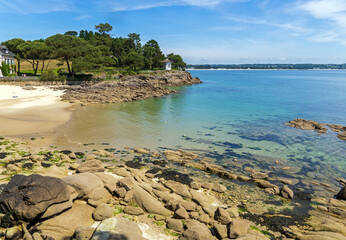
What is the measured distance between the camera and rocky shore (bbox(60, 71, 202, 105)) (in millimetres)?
46306

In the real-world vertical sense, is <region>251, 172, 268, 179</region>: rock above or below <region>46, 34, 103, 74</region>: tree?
below

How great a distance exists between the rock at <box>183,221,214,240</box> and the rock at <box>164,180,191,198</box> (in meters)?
3.08

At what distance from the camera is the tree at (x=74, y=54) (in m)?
61.0

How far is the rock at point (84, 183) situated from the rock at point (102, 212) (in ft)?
3.94

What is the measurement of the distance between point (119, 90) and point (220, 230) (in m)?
52.0

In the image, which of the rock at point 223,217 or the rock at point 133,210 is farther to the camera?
the rock at point 133,210

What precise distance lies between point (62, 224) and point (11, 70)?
230ft

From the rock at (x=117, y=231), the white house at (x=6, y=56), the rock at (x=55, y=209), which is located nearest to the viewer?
the rock at (x=117, y=231)

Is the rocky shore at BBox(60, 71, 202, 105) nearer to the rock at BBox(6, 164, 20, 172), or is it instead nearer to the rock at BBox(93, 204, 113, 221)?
the rock at BBox(6, 164, 20, 172)

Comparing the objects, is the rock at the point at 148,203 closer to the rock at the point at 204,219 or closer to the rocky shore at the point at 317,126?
the rock at the point at 204,219

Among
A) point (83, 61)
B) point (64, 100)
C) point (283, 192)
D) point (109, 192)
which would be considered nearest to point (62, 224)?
point (109, 192)

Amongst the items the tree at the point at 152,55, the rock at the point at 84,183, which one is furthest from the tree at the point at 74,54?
the rock at the point at 84,183

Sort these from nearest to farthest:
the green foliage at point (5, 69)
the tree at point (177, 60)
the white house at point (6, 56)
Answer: the green foliage at point (5, 69)
the white house at point (6, 56)
the tree at point (177, 60)

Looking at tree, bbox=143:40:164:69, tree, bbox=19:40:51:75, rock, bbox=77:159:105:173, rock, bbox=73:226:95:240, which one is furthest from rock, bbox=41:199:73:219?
tree, bbox=143:40:164:69
